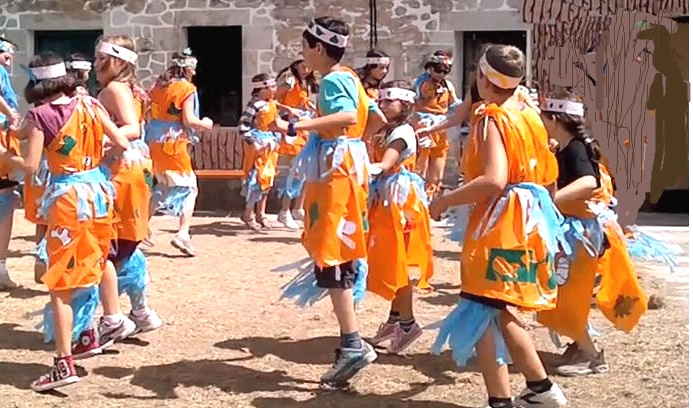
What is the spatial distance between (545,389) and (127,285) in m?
2.54

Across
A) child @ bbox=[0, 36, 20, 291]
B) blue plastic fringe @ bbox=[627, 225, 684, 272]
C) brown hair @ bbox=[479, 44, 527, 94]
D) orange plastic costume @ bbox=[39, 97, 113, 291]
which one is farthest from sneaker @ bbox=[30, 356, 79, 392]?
blue plastic fringe @ bbox=[627, 225, 684, 272]

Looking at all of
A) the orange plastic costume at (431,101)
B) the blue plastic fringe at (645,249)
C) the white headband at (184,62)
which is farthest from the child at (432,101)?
the blue plastic fringe at (645,249)

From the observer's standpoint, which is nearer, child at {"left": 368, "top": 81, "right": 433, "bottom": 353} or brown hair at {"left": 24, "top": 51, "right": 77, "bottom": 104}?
brown hair at {"left": 24, "top": 51, "right": 77, "bottom": 104}

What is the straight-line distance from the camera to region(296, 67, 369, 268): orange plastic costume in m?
4.99

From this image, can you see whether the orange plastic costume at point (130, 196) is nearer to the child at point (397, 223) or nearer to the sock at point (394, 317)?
the child at point (397, 223)

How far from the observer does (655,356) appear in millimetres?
5816

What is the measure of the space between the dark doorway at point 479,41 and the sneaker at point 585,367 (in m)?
9.03

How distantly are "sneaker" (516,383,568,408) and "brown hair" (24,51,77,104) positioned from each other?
8.38 feet

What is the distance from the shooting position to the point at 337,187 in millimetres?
5000

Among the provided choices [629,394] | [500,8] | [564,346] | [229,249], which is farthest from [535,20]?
[629,394]

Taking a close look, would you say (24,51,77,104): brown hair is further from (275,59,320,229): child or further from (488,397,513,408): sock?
(275,59,320,229): child

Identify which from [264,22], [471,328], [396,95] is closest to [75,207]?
[396,95]

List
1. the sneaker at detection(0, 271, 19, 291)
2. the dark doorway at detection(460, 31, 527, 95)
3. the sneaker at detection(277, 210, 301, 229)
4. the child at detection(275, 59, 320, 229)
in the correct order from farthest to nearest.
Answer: the dark doorway at detection(460, 31, 527, 95)
the child at detection(275, 59, 320, 229)
the sneaker at detection(277, 210, 301, 229)
the sneaker at detection(0, 271, 19, 291)

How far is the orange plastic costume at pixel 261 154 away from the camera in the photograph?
1111 cm
